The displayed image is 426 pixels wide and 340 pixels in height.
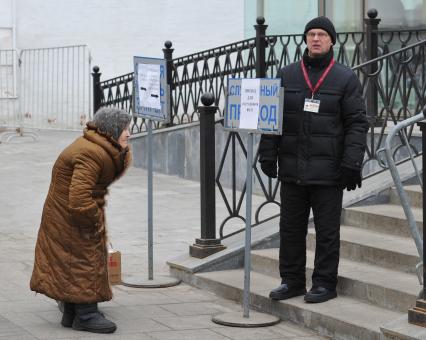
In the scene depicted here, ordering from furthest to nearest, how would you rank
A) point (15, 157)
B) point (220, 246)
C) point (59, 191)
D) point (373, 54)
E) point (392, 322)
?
1. point (15, 157)
2. point (373, 54)
3. point (220, 246)
4. point (59, 191)
5. point (392, 322)

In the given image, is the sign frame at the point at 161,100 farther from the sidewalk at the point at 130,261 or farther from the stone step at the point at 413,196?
the stone step at the point at 413,196

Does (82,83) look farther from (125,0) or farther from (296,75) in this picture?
(296,75)

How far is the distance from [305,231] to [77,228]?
5.72 ft

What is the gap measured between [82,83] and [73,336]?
15.5 metres

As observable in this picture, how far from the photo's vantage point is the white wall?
23.3 metres

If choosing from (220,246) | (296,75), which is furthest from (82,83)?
(296,75)

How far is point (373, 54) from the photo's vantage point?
13.8m

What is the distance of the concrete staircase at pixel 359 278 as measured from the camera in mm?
7754

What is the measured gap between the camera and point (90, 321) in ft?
25.8

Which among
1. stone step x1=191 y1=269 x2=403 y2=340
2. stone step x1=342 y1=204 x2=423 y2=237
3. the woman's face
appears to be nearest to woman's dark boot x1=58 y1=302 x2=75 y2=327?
the woman's face

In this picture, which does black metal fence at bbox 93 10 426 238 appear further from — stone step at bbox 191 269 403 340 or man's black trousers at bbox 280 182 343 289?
man's black trousers at bbox 280 182 343 289

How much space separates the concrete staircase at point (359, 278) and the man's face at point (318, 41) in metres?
1.65

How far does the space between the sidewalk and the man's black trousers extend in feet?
1.37

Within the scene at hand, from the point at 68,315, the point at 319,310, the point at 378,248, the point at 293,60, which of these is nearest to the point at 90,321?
the point at 68,315
